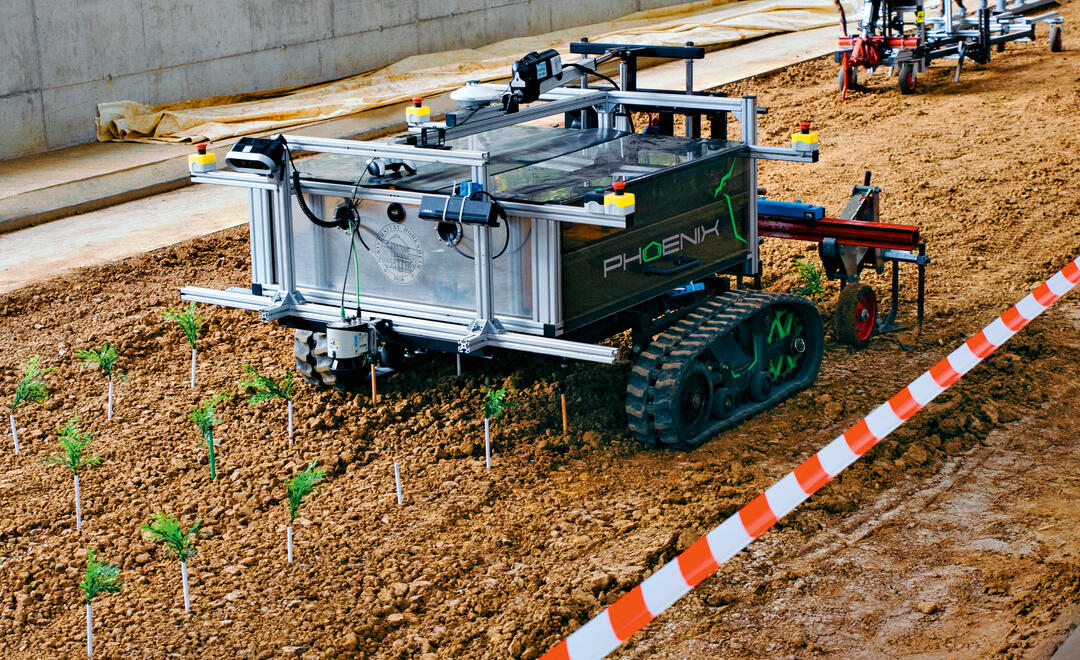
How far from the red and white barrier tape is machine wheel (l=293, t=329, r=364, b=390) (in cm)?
258

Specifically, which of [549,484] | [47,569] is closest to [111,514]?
[47,569]

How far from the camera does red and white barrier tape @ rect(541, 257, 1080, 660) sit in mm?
4602

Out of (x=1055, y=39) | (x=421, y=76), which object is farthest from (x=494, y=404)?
(x=1055, y=39)

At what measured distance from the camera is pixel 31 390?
725cm

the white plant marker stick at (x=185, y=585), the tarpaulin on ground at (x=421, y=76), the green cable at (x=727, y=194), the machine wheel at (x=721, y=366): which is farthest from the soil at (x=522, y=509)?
the tarpaulin on ground at (x=421, y=76)

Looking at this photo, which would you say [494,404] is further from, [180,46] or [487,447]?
[180,46]

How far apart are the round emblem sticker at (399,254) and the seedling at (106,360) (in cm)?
179

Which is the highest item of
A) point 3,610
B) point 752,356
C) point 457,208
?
point 457,208

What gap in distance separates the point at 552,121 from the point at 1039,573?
9640mm

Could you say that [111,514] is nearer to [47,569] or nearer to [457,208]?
[47,569]

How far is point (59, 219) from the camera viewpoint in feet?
40.0

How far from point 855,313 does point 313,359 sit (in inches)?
128

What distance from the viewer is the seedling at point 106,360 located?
24.4 feet

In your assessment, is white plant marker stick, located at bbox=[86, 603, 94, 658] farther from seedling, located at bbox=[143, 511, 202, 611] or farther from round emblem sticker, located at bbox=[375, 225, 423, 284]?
round emblem sticker, located at bbox=[375, 225, 423, 284]
